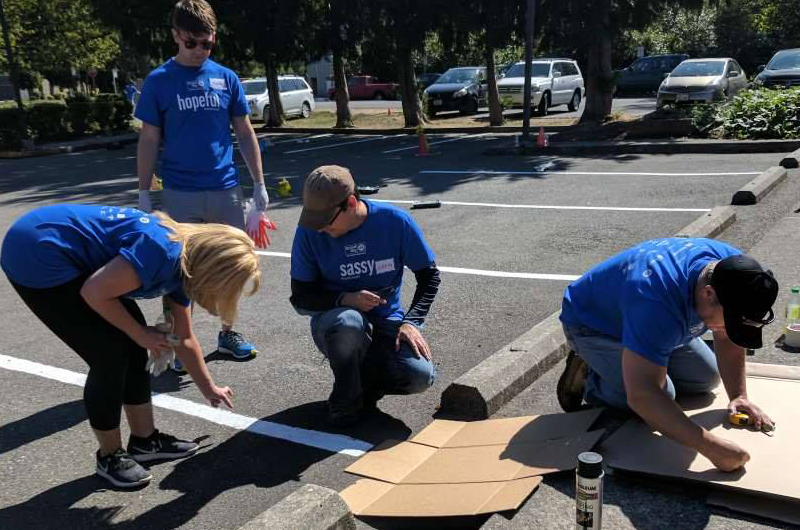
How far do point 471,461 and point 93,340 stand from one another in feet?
5.19

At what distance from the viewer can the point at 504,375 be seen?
3.87 metres

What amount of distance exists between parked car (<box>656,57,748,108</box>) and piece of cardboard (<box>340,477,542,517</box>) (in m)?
16.1

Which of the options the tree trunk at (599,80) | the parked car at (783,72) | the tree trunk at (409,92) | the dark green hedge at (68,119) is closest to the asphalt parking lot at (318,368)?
the tree trunk at (599,80)

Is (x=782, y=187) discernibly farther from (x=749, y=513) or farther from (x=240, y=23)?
(x=240, y=23)

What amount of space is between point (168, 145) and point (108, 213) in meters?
1.50

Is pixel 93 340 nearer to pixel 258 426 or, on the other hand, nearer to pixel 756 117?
pixel 258 426

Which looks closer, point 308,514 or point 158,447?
point 308,514

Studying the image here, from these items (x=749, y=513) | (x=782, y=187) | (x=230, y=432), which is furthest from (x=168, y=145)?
(x=782, y=187)

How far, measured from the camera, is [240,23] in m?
19.8

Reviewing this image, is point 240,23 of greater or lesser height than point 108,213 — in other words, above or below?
above

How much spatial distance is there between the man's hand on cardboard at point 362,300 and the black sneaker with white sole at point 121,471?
1170mm

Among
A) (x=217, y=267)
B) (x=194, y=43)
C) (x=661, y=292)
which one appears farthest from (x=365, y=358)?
(x=194, y=43)

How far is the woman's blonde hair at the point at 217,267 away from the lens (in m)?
2.81

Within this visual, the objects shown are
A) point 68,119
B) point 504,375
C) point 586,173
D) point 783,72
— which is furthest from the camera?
point 68,119
